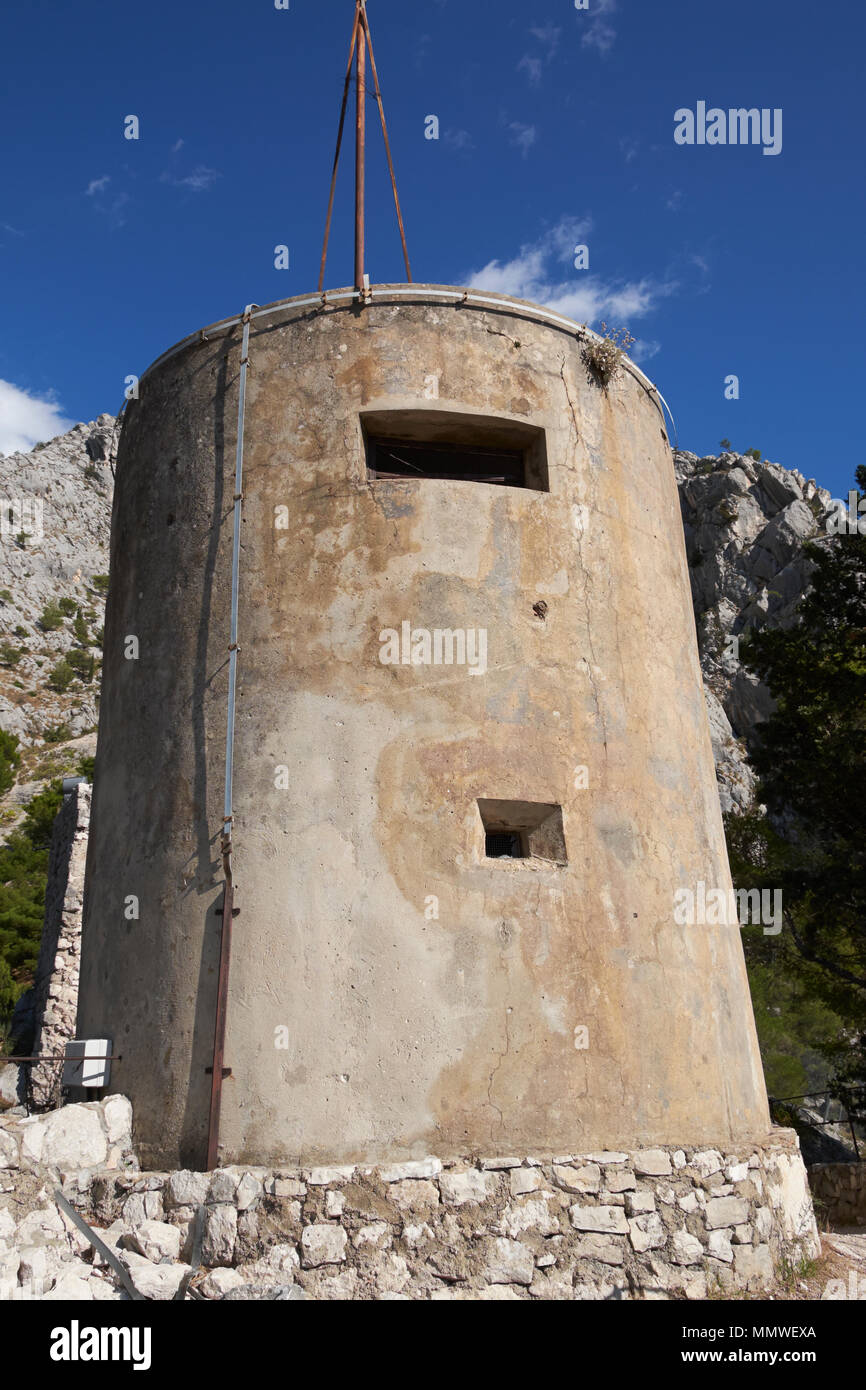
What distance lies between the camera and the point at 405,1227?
5.38 meters

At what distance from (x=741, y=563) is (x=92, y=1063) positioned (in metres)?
43.3

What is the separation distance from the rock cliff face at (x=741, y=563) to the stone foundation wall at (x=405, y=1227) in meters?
30.3

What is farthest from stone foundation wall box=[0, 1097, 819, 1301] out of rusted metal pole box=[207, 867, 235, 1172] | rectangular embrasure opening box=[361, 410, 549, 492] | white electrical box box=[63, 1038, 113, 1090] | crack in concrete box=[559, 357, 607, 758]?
rectangular embrasure opening box=[361, 410, 549, 492]

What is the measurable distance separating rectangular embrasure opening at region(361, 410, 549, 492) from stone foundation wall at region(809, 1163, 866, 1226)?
9.67m

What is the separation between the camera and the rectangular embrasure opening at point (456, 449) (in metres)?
7.32

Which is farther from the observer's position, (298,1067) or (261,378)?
(261,378)

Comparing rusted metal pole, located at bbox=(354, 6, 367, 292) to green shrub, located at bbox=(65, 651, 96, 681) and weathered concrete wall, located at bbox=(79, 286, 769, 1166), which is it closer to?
weathered concrete wall, located at bbox=(79, 286, 769, 1166)

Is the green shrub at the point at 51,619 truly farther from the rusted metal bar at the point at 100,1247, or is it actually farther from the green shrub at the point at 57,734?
the rusted metal bar at the point at 100,1247

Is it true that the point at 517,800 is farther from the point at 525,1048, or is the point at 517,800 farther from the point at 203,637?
the point at 203,637

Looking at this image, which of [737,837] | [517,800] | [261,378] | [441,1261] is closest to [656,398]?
[261,378]

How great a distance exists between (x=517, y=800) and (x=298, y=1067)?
2.02 metres

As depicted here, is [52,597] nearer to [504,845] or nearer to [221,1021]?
[504,845]

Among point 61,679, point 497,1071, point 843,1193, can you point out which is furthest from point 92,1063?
point 61,679

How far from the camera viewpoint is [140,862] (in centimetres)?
684
